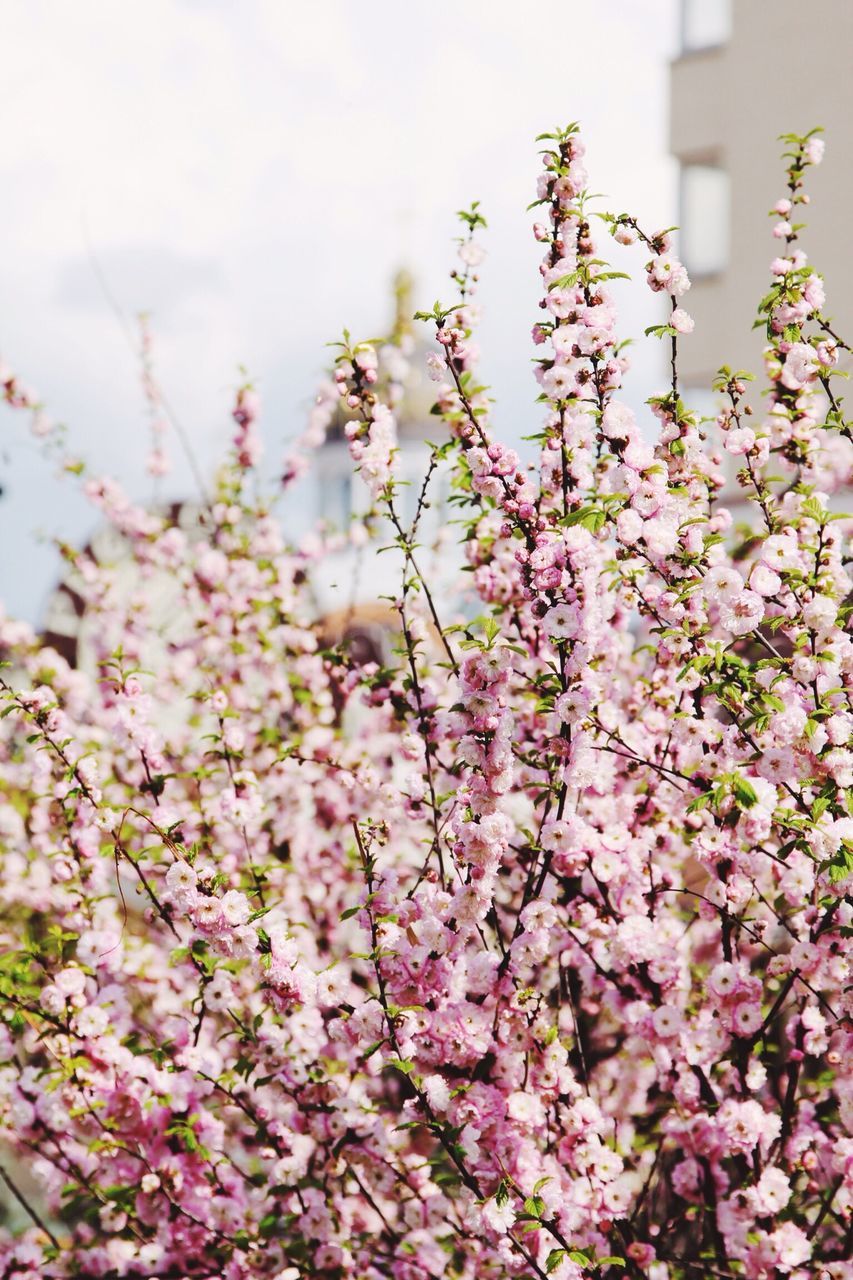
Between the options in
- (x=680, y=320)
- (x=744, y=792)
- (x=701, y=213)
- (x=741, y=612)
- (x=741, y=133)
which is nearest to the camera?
(x=744, y=792)

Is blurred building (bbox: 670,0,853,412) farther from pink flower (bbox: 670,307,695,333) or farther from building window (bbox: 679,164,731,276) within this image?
pink flower (bbox: 670,307,695,333)

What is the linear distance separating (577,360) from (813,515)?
76cm

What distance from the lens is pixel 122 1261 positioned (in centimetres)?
421

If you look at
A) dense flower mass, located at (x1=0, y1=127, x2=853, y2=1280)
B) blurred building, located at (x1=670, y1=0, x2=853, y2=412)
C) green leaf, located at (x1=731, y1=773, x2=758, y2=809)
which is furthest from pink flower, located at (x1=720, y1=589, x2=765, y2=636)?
blurred building, located at (x1=670, y1=0, x2=853, y2=412)

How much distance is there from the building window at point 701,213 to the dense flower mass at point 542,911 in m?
9.10

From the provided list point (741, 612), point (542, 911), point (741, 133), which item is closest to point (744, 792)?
point (741, 612)

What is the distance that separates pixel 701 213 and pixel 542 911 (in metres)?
11.8

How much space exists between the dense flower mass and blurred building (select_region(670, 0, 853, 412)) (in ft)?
25.1

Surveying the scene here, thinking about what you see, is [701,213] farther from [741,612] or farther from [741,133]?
[741,612]

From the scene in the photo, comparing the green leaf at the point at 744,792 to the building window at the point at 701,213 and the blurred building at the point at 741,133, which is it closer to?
the blurred building at the point at 741,133

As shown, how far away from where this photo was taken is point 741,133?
41.9 feet

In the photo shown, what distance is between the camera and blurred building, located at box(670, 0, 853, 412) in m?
11.4

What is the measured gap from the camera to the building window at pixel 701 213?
13.4 meters

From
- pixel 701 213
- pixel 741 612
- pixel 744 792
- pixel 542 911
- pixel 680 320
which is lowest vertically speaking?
pixel 542 911
